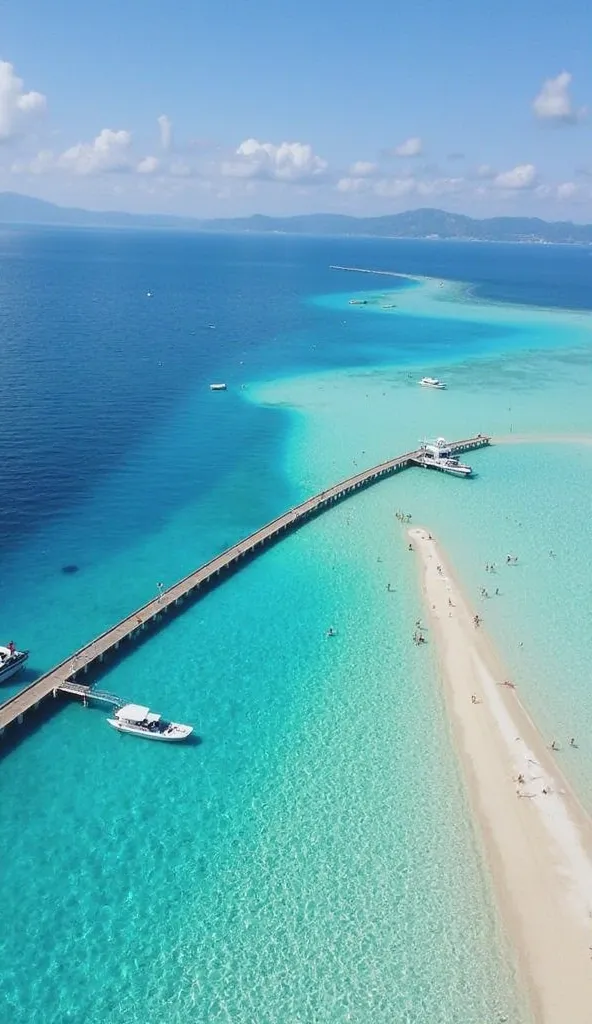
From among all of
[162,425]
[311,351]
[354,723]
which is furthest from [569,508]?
[311,351]

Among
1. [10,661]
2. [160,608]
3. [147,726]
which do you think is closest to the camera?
[147,726]

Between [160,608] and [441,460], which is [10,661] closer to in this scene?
[160,608]

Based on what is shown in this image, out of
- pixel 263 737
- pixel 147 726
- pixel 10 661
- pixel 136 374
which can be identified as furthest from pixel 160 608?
pixel 136 374

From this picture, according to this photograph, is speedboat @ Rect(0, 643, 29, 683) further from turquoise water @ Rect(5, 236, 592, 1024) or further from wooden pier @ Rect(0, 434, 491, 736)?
turquoise water @ Rect(5, 236, 592, 1024)

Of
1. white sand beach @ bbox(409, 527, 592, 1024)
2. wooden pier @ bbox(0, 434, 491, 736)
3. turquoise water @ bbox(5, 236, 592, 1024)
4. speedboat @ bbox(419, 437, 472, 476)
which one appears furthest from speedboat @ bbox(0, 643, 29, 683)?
speedboat @ bbox(419, 437, 472, 476)

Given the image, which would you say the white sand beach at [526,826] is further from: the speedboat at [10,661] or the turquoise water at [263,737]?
the speedboat at [10,661]

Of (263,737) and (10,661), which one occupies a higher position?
(10,661)
